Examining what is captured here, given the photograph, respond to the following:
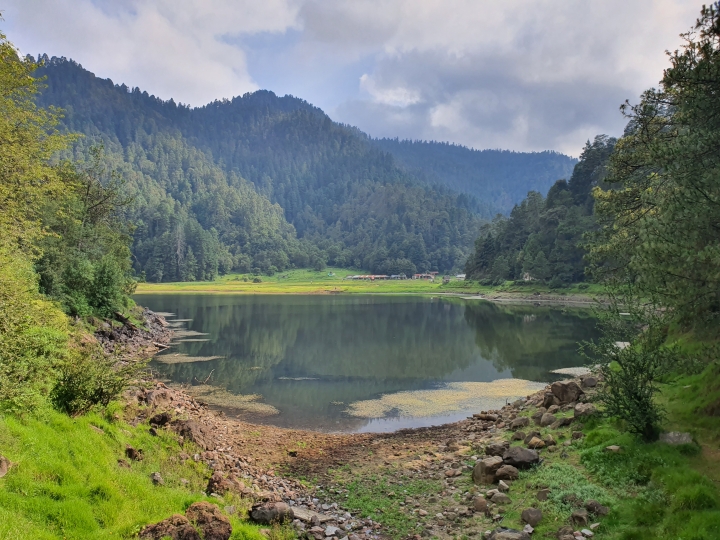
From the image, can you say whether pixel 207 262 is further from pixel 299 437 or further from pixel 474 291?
pixel 299 437

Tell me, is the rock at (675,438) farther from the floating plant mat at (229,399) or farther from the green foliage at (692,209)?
the floating plant mat at (229,399)

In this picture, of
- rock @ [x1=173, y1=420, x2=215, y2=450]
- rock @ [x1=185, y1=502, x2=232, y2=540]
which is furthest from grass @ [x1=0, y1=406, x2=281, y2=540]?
rock @ [x1=173, y1=420, x2=215, y2=450]

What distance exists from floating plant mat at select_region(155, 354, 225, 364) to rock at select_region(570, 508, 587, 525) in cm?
3395

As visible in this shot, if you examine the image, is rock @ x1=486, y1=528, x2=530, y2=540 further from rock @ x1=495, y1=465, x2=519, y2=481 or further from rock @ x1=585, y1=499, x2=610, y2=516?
rock @ x1=495, y1=465, x2=519, y2=481

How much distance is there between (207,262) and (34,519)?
195400 millimetres

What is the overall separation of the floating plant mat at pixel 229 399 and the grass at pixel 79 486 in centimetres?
1422

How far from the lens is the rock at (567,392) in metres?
18.5

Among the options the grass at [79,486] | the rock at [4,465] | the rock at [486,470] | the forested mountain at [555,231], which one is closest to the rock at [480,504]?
the rock at [486,470]

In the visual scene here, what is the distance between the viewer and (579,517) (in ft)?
32.4

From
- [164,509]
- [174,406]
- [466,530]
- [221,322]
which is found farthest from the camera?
[221,322]

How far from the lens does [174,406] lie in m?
20.2

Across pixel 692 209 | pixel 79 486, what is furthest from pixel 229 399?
pixel 692 209

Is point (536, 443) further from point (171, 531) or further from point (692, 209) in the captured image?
point (171, 531)

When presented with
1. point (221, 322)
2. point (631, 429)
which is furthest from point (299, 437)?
point (221, 322)
